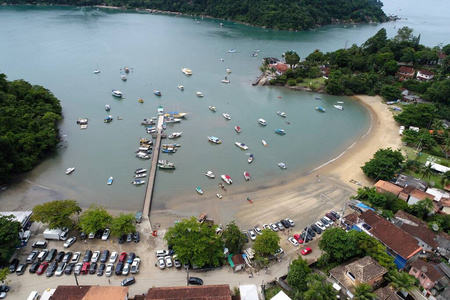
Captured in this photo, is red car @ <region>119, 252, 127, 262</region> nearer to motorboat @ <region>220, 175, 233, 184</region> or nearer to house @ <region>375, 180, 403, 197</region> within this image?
motorboat @ <region>220, 175, 233, 184</region>

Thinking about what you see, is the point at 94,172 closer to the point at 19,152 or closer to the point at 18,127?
the point at 19,152

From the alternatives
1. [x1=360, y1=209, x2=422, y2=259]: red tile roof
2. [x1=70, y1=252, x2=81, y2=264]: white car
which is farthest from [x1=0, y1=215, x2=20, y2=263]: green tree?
[x1=360, y1=209, x2=422, y2=259]: red tile roof

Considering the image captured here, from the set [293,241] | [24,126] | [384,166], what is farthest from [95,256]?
[384,166]

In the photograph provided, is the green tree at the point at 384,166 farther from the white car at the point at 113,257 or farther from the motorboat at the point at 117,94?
the motorboat at the point at 117,94

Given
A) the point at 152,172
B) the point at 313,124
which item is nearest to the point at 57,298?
the point at 152,172

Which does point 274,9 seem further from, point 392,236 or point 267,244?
→ point 267,244

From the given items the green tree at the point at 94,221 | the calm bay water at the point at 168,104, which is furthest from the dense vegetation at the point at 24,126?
the green tree at the point at 94,221
